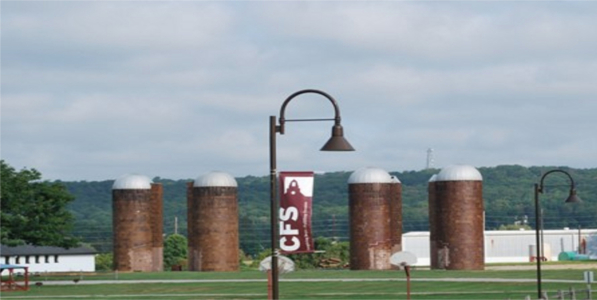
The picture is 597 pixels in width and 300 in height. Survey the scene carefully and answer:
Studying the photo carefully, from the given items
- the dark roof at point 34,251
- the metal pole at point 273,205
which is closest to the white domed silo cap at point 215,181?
the dark roof at point 34,251

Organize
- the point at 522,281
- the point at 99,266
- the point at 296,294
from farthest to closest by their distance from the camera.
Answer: the point at 99,266 < the point at 522,281 < the point at 296,294

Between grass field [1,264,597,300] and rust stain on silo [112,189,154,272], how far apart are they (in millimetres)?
14444

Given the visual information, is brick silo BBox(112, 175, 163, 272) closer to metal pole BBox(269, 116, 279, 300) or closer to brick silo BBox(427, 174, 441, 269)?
brick silo BBox(427, 174, 441, 269)

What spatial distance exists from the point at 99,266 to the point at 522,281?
265 ft

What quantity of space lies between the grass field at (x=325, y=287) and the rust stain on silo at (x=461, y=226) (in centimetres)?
930

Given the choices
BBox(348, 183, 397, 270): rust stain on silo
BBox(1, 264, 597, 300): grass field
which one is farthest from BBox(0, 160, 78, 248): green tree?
BBox(348, 183, 397, 270): rust stain on silo

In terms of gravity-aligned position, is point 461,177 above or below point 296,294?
above

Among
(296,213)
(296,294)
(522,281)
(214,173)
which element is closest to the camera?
(296,213)

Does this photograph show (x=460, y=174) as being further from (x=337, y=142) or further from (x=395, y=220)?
(x=337, y=142)

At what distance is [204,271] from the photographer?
10119 centimetres

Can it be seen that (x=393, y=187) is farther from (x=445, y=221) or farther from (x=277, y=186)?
(x=277, y=186)

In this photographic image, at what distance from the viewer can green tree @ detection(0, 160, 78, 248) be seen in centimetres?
8469

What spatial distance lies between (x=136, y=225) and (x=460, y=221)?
25433mm

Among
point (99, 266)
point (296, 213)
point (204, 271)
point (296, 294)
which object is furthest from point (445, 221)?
point (296, 213)
